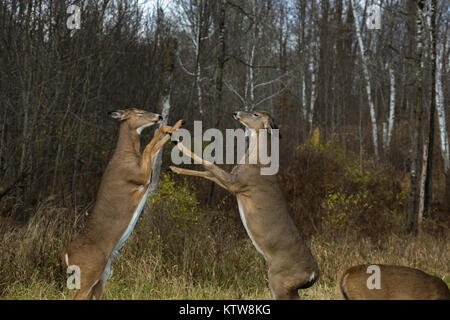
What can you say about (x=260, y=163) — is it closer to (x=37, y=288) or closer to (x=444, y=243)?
(x=37, y=288)

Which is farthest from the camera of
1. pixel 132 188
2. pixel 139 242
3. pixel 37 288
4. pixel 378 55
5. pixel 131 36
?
pixel 378 55

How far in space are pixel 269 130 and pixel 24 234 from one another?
15.1 ft

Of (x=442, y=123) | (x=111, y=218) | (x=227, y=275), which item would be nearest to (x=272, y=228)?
(x=111, y=218)

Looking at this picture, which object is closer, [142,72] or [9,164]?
[9,164]

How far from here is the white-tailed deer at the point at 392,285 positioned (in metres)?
4.46

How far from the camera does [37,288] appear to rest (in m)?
6.54

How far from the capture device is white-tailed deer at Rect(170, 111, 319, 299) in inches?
210

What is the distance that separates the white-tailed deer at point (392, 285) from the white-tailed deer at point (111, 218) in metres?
2.38

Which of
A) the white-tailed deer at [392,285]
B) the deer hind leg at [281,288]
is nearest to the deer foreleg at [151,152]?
the deer hind leg at [281,288]

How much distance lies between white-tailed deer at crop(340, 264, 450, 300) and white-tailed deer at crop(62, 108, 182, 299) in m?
2.38

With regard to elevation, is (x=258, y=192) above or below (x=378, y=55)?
below

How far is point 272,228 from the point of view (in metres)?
5.46

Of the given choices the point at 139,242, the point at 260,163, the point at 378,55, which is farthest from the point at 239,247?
the point at 378,55

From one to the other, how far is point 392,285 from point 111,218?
9.68ft
